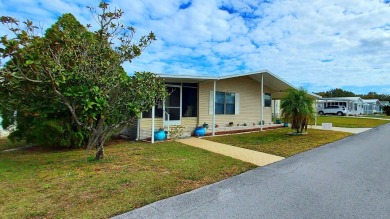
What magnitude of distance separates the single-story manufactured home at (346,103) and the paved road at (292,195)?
35.8 metres

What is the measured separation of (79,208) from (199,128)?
8.66m

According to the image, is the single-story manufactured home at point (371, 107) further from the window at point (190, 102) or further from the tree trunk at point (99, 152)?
the tree trunk at point (99, 152)

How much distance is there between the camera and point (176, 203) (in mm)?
3812

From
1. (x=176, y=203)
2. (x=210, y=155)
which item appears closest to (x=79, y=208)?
(x=176, y=203)

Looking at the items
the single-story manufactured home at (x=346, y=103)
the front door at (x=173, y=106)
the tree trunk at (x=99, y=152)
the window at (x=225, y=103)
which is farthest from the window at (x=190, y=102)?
the single-story manufactured home at (x=346, y=103)

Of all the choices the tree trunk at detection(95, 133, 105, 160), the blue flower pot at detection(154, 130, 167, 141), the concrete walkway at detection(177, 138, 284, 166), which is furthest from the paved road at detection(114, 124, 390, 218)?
the blue flower pot at detection(154, 130, 167, 141)

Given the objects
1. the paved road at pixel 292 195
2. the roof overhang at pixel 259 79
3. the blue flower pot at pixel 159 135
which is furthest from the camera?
the roof overhang at pixel 259 79

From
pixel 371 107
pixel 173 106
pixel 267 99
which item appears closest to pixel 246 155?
pixel 173 106

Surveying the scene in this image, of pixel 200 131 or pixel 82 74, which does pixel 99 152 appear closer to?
pixel 82 74

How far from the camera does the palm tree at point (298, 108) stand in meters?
12.0

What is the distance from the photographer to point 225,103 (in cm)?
1416

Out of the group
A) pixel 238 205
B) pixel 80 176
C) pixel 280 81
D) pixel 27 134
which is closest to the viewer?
pixel 238 205

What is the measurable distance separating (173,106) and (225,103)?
3641 millimetres

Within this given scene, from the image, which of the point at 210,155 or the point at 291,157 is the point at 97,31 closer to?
the point at 210,155
